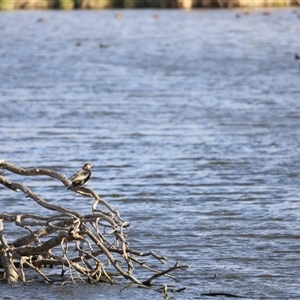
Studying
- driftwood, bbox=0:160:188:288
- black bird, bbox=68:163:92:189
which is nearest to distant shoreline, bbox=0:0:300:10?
driftwood, bbox=0:160:188:288

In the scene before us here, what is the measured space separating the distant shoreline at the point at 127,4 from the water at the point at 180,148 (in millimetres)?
27254

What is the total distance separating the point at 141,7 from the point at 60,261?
51655 millimetres

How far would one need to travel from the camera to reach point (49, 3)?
5788 cm

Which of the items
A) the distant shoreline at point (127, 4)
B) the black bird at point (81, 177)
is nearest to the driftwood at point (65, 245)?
the black bird at point (81, 177)

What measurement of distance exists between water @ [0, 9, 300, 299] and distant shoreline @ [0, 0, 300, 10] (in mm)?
27254

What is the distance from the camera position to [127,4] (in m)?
57.2

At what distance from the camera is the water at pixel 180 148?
7.36 m

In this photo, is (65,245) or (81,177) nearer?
(81,177)

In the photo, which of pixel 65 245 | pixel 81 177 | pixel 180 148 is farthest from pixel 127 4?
pixel 81 177

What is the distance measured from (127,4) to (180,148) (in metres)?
45.8

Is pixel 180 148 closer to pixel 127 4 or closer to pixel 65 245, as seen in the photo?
pixel 65 245

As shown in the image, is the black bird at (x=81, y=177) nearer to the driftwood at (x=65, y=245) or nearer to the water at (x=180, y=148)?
the driftwood at (x=65, y=245)

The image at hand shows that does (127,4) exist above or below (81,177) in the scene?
below

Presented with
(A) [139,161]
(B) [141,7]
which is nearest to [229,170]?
(A) [139,161]
